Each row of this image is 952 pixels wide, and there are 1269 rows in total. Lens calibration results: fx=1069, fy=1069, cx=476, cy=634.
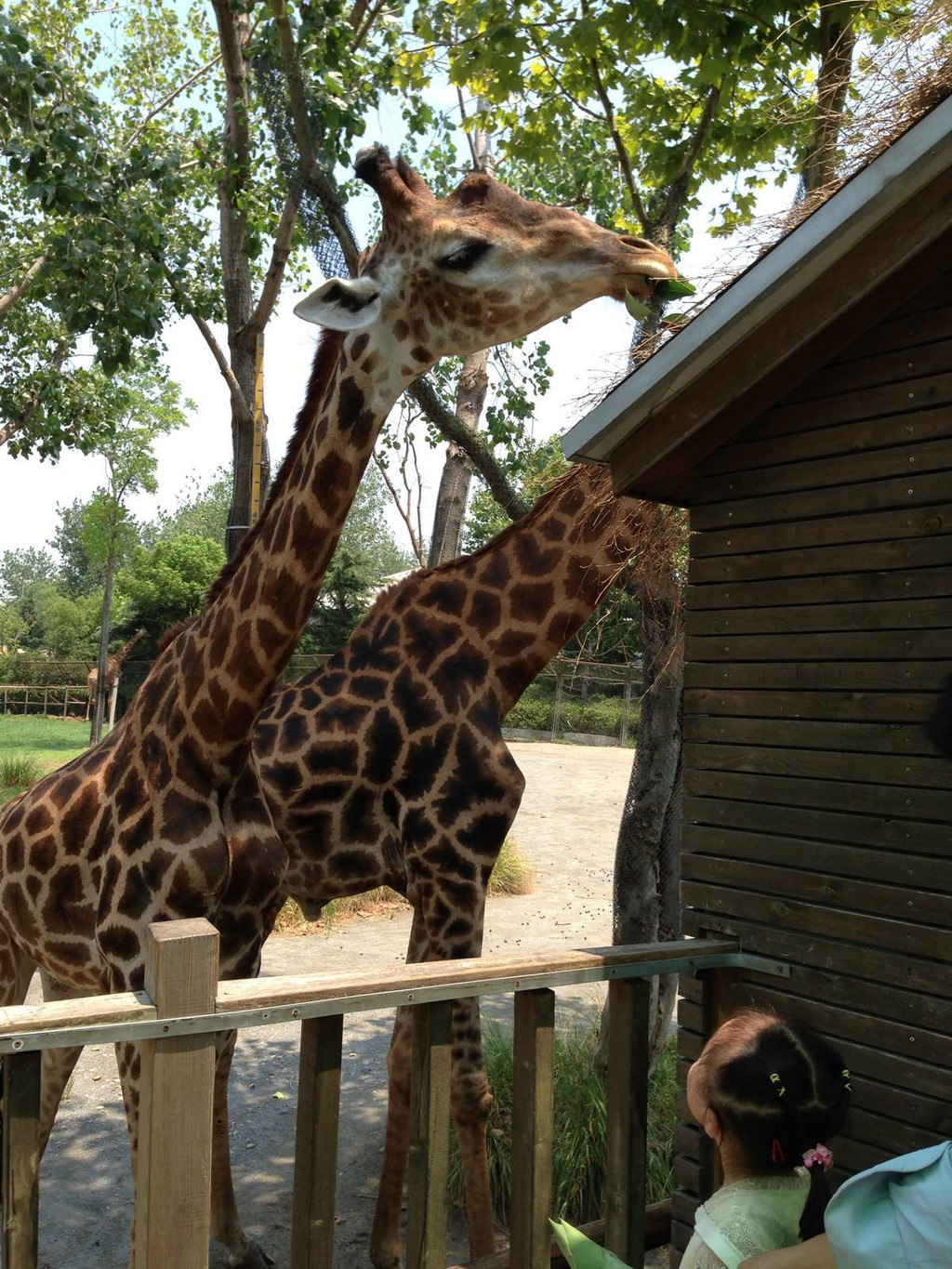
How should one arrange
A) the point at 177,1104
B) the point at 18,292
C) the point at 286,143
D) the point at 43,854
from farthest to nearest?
the point at 18,292
the point at 286,143
the point at 43,854
the point at 177,1104

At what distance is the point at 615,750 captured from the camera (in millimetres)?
26891

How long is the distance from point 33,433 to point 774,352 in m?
16.2

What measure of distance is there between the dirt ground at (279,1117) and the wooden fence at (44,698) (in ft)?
111

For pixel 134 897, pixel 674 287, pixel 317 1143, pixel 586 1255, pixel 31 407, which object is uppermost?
pixel 31 407

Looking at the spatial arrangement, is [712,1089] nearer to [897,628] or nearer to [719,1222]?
[719,1222]

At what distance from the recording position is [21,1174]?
227cm

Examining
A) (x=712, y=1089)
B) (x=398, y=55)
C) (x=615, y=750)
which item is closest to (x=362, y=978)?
(x=712, y=1089)

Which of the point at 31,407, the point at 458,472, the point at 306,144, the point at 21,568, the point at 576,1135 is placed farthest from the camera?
the point at 21,568

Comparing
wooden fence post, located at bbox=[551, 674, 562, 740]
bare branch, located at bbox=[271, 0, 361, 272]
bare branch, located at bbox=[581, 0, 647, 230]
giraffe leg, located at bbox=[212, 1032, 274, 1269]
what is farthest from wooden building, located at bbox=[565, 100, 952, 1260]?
wooden fence post, located at bbox=[551, 674, 562, 740]

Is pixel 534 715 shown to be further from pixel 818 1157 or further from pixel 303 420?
pixel 818 1157

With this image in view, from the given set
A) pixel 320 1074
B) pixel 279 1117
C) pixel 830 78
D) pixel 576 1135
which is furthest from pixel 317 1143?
pixel 830 78

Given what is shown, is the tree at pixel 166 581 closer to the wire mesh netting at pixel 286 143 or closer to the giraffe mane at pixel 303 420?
the wire mesh netting at pixel 286 143

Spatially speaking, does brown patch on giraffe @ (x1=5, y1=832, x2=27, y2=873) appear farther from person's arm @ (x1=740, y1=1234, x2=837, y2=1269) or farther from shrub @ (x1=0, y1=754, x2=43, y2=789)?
shrub @ (x1=0, y1=754, x2=43, y2=789)

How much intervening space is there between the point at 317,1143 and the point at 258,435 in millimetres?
7431
